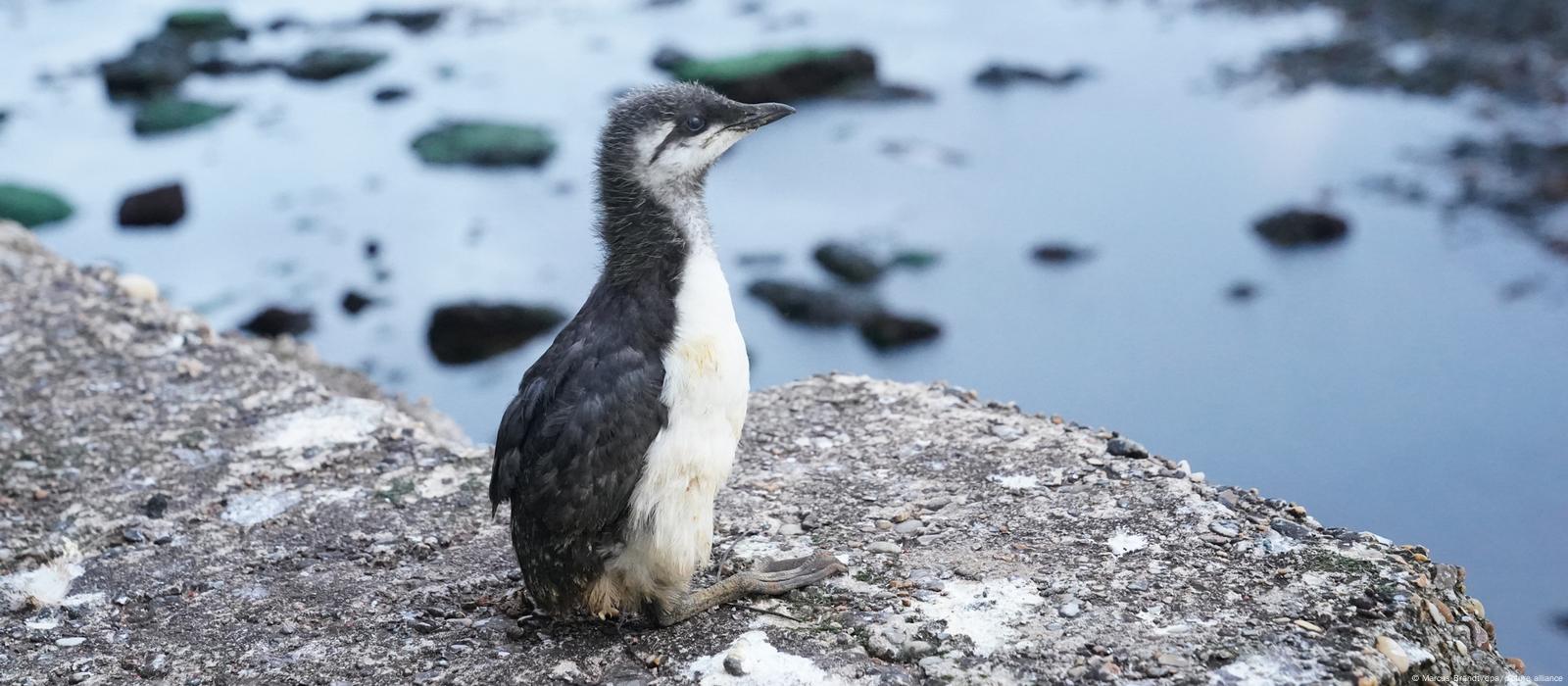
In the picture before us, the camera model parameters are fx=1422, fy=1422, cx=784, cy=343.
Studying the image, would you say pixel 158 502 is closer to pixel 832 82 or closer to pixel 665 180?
pixel 665 180

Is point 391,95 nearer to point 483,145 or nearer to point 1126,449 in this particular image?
point 483,145

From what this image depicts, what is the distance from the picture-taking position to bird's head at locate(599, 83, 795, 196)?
4.12 meters

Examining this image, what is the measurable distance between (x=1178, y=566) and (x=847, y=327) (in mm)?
4627

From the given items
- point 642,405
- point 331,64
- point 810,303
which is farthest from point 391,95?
point 642,405

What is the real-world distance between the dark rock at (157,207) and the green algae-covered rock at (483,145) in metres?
1.78

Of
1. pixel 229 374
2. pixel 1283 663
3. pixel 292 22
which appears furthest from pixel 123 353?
pixel 292 22

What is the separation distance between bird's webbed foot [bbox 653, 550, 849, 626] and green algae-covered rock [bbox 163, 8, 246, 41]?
1115 centimetres

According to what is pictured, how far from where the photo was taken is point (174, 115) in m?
12.0

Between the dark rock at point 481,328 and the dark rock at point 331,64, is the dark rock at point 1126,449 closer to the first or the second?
the dark rock at point 481,328

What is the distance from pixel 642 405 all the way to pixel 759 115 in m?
0.94

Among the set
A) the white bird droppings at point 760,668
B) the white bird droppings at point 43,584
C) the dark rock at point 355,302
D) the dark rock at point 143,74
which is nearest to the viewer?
the white bird droppings at point 760,668

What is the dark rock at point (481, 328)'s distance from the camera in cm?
938

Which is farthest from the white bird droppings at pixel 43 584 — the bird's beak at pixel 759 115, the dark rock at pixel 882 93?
the dark rock at pixel 882 93

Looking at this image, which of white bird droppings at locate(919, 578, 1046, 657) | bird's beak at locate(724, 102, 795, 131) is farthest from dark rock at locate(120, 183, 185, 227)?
white bird droppings at locate(919, 578, 1046, 657)
